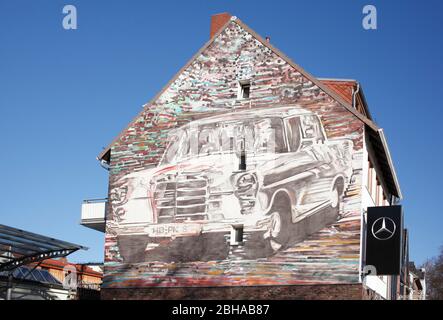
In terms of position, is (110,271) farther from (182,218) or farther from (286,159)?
(286,159)

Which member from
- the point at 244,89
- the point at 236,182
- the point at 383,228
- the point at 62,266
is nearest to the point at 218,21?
the point at 244,89

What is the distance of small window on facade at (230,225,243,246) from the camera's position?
32.0 metres

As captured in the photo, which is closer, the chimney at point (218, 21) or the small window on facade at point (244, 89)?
the small window on facade at point (244, 89)

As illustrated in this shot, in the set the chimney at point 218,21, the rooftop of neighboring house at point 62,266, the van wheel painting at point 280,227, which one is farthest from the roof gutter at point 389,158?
the rooftop of neighboring house at point 62,266

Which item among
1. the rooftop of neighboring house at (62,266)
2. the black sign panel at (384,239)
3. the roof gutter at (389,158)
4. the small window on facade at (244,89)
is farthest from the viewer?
the rooftop of neighboring house at (62,266)

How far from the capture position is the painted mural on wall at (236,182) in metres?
30.4

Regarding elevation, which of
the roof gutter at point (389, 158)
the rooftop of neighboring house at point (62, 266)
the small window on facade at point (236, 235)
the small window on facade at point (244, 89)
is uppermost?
the small window on facade at point (244, 89)

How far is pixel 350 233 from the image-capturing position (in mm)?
29641

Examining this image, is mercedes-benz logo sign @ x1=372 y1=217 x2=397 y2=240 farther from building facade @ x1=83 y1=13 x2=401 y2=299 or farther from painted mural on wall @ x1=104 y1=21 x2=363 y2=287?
painted mural on wall @ x1=104 y1=21 x2=363 y2=287

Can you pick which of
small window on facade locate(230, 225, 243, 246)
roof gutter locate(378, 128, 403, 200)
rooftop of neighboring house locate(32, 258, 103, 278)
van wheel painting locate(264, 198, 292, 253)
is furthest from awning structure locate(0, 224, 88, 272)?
rooftop of neighboring house locate(32, 258, 103, 278)

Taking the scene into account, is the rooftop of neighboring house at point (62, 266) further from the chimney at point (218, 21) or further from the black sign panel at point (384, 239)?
the black sign panel at point (384, 239)

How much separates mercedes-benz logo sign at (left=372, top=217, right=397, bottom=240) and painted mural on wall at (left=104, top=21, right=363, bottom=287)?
1.32m
